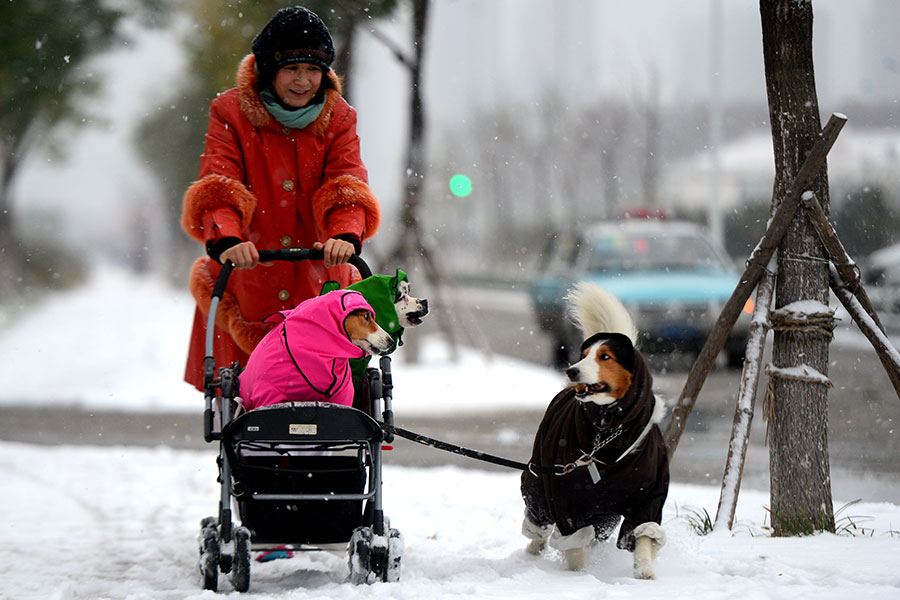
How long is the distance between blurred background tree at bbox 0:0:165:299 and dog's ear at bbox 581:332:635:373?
42.0 feet

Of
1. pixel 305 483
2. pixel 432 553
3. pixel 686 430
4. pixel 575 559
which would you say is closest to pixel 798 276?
pixel 575 559

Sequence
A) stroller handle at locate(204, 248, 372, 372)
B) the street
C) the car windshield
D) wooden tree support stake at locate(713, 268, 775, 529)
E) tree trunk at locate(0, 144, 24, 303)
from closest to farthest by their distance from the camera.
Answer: stroller handle at locate(204, 248, 372, 372) → wooden tree support stake at locate(713, 268, 775, 529) → the street → the car windshield → tree trunk at locate(0, 144, 24, 303)

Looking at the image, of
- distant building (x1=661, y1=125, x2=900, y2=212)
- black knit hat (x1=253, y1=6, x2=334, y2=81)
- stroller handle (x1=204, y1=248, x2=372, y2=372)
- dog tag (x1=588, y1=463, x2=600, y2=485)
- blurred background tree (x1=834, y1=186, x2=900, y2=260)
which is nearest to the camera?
dog tag (x1=588, y1=463, x2=600, y2=485)

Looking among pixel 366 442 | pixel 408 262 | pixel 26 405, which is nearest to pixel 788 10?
pixel 366 442

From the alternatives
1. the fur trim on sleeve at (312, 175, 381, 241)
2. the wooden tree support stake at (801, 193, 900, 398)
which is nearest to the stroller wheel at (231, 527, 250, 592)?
the fur trim on sleeve at (312, 175, 381, 241)

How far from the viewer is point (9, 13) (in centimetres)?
1446

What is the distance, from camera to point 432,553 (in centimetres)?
462

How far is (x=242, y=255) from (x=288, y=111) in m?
0.69

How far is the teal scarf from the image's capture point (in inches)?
170

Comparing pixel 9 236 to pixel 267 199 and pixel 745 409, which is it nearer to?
pixel 267 199

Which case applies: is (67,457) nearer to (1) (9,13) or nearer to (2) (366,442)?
(2) (366,442)

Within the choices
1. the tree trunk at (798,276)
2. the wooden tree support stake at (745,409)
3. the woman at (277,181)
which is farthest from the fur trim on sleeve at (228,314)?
the tree trunk at (798,276)

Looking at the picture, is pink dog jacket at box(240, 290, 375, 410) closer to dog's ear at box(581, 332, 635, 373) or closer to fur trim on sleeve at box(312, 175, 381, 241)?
fur trim on sleeve at box(312, 175, 381, 241)

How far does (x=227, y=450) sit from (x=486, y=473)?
12.5 feet
